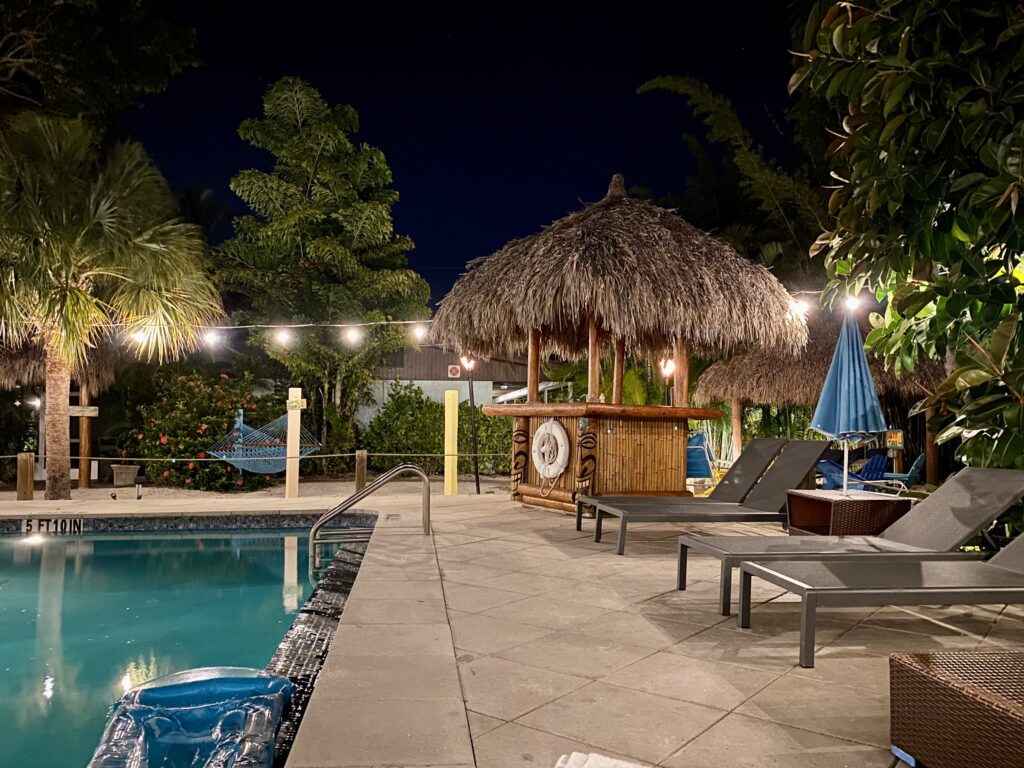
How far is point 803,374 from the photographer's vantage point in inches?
530

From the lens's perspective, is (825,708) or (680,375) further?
(680,375)

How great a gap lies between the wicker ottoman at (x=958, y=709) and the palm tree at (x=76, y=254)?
9.56 metres

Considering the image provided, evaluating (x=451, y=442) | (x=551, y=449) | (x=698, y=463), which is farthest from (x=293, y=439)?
(x=698, y=463)

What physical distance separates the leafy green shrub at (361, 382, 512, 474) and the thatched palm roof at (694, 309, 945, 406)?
468 centimetres

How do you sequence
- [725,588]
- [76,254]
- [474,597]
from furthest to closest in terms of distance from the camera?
[76,254] → [474,597] → [725,588]

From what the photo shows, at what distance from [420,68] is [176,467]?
79.8 feet

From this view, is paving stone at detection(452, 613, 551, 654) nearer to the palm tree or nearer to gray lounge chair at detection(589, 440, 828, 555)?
gray lounge chair at detection(589, 440, 828, 555)

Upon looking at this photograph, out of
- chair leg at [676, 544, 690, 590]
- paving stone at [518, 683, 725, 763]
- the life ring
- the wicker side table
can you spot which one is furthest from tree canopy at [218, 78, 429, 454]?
paving stone at [518, 683, 725, 763]

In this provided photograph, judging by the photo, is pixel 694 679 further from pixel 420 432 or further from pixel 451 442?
pixel 420 432

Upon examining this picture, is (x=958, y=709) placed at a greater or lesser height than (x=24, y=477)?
greater

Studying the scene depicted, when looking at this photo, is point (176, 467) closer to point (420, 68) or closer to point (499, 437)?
point (499, 437)

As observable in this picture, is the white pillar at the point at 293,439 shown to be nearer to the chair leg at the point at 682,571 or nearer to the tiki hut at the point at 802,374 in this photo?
the chair leg at the point at 682,571

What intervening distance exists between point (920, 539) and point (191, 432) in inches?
468

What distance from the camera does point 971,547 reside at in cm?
476
